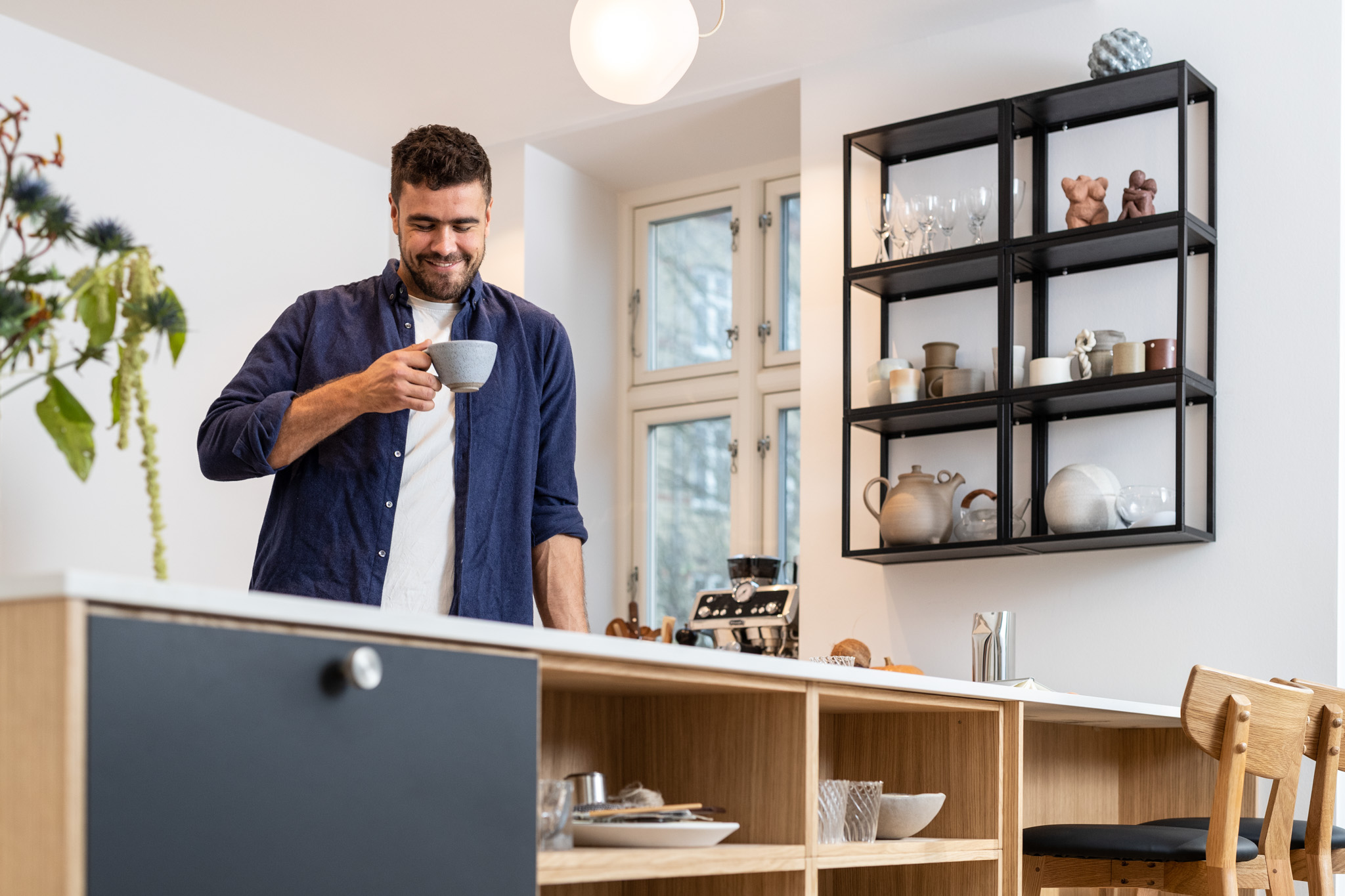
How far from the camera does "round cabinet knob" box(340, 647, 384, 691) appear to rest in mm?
1040

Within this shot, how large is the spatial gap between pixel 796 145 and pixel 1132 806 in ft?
7.65

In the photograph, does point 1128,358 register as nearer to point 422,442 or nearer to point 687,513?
point 687,513

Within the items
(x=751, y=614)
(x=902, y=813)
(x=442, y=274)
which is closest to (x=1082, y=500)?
(x=751, y=614)

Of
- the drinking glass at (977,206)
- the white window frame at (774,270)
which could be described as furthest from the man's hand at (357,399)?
the white window frame at (774,270)

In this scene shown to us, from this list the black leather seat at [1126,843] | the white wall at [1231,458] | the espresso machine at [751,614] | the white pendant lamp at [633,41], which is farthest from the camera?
the espresso machine at [751,614]

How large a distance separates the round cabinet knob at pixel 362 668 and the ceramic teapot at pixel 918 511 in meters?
2.59

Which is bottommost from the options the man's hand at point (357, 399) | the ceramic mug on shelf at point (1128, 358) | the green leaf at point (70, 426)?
the green leaf at point (70, 426)

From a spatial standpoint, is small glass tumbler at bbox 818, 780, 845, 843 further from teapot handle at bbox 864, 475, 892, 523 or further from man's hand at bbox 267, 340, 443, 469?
teapot handle at bbox 864, 475, 892, 523

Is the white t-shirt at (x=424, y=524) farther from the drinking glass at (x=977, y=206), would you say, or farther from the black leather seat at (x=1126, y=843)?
the drinking glass at (x=977, y=206)

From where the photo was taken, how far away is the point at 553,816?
4.35 feet

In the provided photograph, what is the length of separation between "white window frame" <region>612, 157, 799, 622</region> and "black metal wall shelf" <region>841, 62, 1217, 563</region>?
797 mm

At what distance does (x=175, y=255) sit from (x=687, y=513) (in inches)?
71.1

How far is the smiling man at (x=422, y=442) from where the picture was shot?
6.39ft

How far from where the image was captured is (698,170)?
4809 mm
